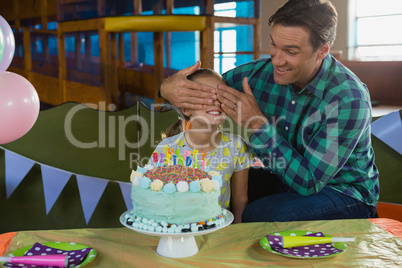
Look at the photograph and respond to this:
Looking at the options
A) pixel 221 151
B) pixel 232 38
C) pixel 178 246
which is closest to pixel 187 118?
pixel 221 151

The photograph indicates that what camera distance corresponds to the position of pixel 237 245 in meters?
1.16

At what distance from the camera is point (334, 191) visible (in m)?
1.70

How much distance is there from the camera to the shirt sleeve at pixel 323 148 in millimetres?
1586

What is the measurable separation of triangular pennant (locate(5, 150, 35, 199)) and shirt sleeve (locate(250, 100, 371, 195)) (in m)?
1.17

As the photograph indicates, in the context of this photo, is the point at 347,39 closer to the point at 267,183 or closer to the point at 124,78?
the point at 124,78

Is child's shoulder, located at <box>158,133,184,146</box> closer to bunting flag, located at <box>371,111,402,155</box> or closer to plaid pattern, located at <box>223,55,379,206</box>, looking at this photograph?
plaid pattern, located at <box>223,55,379,206</box>

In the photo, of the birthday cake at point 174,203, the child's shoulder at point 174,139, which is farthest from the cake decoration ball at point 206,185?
the child's shoulder at point 174,139

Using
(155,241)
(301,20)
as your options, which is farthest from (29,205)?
(301,20)

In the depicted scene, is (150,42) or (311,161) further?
(150,42)

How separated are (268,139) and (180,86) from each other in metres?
0.39

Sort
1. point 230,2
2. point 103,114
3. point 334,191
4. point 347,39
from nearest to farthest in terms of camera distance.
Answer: point 334,191
point 103,114
point 230,2
point 347,39

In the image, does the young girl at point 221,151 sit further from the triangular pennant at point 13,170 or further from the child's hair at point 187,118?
the triangular pennant at point 13,170

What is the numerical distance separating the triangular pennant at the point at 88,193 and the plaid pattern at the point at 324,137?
96 cm

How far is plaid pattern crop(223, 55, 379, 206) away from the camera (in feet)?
5.23
